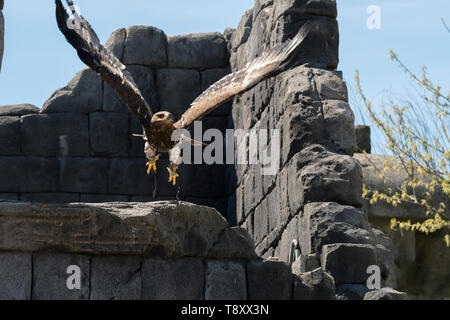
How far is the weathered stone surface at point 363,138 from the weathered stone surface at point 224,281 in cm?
655

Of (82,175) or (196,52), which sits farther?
(196,52)

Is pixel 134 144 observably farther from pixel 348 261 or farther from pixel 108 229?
pixel 108 229

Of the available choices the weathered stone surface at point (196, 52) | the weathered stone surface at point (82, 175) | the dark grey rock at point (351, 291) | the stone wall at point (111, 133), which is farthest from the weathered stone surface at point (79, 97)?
Answer: the dark grey rock at point (351, 291)

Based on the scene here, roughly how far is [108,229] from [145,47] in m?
6.11

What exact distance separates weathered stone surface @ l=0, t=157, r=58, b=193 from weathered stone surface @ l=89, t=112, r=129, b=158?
558 mm

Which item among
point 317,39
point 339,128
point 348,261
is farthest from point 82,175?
point 348,261

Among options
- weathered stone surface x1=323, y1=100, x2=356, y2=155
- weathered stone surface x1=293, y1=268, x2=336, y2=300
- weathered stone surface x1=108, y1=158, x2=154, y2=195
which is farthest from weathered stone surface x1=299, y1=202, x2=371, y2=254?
weathered stone surface x1=108, y1=158, x2=154, y2=195

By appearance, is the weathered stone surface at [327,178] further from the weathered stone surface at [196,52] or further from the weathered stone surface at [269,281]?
the weathered stone surface at [196,52]

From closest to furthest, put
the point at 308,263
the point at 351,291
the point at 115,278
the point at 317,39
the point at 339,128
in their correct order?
the point at 115,278 → the point at 351,291 → the point at 308,263 → the point at 339,128 → the point at 317,39

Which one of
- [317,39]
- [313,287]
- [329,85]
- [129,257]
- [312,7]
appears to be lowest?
[313,287]

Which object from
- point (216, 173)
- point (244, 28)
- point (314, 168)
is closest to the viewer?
point (314, 168)

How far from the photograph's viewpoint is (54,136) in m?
11.3

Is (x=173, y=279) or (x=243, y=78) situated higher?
(x=243, y=78)

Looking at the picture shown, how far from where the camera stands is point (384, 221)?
12.6m
